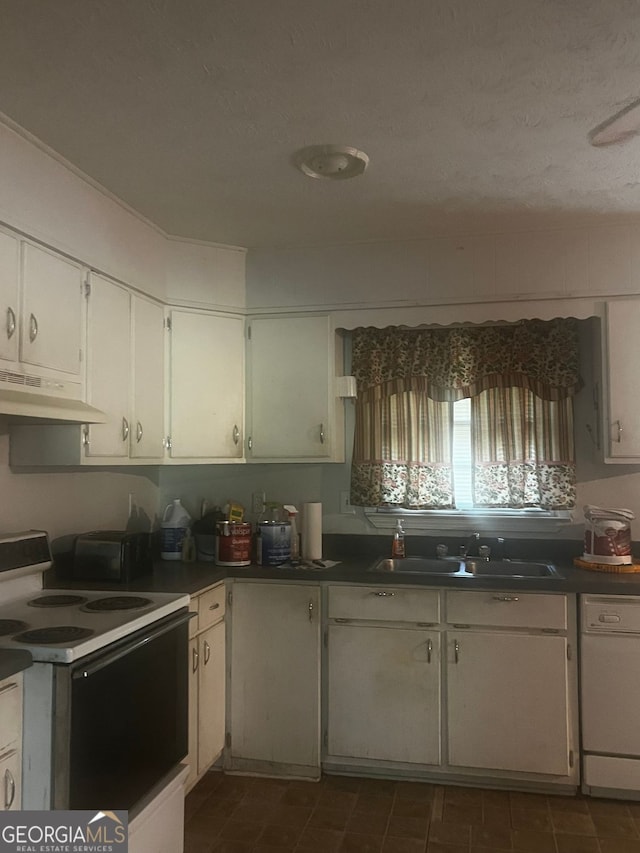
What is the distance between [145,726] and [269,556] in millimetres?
1067

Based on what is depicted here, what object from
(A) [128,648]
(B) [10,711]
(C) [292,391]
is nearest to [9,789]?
(B) [10,711]

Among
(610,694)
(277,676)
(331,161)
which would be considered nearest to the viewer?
(331,161)

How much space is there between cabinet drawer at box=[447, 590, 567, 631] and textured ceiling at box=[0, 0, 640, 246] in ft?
5.26

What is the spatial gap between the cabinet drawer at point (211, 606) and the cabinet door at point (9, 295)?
1216 millimetres

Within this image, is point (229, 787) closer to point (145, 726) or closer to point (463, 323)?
point (145, 726)

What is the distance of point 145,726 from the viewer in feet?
7.14

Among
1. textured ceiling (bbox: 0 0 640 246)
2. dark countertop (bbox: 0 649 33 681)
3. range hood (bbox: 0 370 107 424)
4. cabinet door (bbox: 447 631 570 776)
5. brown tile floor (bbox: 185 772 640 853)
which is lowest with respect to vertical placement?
brown tile floor (bbox: 185 772 640 853)

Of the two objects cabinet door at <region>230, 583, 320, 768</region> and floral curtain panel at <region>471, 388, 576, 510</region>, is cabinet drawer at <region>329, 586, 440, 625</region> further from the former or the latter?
floral curtain panel at <region>471, 388, 576, 510</region>

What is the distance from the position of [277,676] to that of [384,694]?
1.53 ft

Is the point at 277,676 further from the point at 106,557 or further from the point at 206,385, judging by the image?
the point at 206,385

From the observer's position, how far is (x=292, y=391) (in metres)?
3.34

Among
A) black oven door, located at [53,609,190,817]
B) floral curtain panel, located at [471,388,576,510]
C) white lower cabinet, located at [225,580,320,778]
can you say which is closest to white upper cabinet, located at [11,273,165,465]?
black oven door, located at [53,609,190,817]

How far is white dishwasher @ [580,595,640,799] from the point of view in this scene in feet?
8.87

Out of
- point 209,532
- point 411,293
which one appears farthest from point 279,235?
point 209,532
